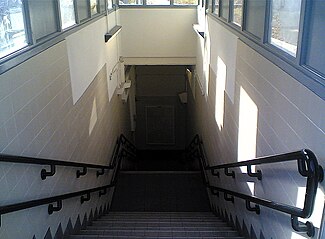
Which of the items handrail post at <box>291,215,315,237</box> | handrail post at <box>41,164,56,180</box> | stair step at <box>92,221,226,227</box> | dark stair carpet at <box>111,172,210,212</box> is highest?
handrail post at <box>291,215,315,237</box>

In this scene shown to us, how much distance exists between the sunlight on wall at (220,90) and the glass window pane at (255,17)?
3.82ft

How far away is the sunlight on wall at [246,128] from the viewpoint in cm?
322

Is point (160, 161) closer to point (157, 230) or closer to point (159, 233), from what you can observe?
point (157, 230)

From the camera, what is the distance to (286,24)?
2.45 m

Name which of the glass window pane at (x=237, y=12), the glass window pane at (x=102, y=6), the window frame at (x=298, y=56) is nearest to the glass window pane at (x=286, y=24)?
the window frame at (x=298, y=56)

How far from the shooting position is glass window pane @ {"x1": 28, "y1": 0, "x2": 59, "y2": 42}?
2.85m

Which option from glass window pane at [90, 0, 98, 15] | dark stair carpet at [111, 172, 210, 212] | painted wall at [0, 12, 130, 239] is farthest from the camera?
dark stair carpet at [111, 172, 210, 212]

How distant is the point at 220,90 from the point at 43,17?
257 centimetres

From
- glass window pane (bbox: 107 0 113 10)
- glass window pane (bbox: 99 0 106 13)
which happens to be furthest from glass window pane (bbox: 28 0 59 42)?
glass window pane (bbox: 107 0 113 10)

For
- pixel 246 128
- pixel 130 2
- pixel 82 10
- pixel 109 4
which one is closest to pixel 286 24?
pixel 246 128

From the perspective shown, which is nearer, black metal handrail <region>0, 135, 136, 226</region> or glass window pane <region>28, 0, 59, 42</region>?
black metal handrail <region>0, 135, 136, 226</region>

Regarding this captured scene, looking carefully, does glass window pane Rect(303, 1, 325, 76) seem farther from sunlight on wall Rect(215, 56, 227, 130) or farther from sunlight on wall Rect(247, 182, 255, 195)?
sunlight on wall Rect(215, 56, 227, 130)

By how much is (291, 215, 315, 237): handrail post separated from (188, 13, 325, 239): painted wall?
4cm

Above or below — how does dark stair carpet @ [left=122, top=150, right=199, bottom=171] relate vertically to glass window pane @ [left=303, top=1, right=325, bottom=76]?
below
